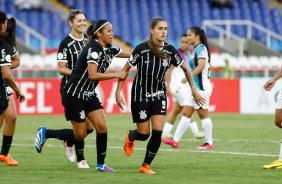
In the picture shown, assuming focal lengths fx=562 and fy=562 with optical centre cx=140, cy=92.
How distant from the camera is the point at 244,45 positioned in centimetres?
2986

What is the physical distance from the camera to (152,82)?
755cm

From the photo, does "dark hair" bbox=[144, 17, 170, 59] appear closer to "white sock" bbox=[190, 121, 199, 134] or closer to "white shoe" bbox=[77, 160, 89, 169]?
"white shoe" bbox=[77, 160, 89, 169]

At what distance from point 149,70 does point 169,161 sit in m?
1.90

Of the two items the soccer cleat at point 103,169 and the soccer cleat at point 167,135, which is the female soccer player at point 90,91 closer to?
the soccer cleat at point 103,169

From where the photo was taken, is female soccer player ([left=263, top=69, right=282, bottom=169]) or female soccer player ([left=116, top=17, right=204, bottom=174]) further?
female soccer player ([left=263, top=69, right=282, bottom=169])

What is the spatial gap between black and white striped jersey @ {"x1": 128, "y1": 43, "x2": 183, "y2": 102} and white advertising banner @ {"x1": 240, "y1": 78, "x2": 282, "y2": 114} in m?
12.9

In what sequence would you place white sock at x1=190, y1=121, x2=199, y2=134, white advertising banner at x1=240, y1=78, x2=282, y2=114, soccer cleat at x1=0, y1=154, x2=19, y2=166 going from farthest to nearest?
white advertising banner at x1=240, y1=78, x2=282, y2=114, white sock at x1=190, y1=121, x2=199, y2=134, soccer cleat at x1=0, y1=154, x2=19, y2=166

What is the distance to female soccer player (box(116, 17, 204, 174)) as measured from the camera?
24.5ft

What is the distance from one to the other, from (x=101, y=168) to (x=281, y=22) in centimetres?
2690

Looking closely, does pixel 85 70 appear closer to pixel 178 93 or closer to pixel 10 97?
pixel 10 97

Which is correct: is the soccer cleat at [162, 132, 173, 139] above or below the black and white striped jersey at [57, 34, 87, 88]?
below

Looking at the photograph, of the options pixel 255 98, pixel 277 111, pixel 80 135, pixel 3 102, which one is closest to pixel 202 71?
pixel 277 111

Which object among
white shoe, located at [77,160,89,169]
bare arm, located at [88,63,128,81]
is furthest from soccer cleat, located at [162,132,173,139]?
bare arm, located at [88,63,128,81]

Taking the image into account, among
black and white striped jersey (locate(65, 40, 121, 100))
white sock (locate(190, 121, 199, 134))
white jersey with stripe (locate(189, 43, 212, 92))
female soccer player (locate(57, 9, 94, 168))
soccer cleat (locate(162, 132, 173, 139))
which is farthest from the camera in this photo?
white sock (locate(190, 121, 199, 134))
